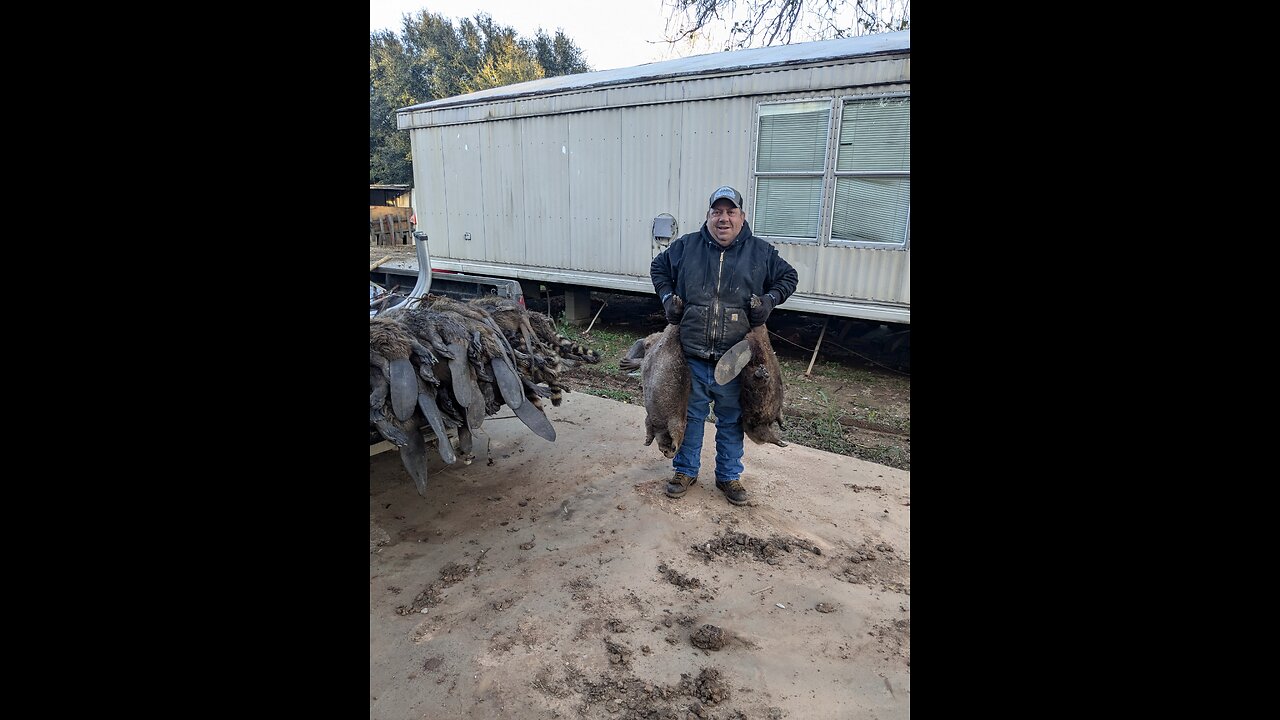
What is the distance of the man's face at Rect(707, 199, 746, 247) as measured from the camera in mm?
3844

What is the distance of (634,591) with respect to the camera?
3039mm

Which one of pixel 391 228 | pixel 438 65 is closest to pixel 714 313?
pixel 391 228

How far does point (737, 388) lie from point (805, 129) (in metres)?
4.51

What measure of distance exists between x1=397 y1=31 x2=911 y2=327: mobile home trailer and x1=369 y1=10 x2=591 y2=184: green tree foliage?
1813 centimetres

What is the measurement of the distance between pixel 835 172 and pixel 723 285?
13.2 ft

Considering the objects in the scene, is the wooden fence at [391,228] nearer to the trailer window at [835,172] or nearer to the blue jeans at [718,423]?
the trailer window at [835,172]

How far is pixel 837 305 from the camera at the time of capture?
741cm

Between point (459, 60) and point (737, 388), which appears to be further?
point (459, 60)

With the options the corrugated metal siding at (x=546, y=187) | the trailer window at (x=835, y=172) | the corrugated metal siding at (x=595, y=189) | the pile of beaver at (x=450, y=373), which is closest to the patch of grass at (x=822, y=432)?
the trailer window at (x=835, y=172)

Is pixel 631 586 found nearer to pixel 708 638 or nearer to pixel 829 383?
pixel 708 638

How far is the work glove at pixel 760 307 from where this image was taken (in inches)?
152
